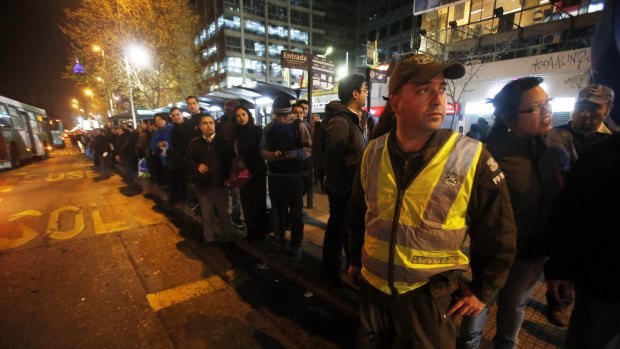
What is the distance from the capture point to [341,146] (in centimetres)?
299

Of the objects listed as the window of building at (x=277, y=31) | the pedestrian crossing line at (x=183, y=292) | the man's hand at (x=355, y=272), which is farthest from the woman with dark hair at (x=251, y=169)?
the window of building at (x=277, y=31)

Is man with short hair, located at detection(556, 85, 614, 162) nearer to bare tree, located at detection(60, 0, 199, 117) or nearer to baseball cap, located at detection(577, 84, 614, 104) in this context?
baseball cap, located at detection(577, 84, 614, 104)

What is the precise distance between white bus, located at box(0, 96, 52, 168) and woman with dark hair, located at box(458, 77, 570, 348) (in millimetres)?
20383

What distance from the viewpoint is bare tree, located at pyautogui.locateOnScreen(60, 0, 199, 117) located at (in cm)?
1783

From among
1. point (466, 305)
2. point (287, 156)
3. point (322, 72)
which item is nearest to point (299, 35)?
point (322, 72)

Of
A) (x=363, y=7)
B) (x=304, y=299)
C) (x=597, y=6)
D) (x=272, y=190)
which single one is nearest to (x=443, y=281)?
(x=304, y=299)

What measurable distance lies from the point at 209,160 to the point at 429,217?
3960mm

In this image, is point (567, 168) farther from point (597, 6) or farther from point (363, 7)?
point (363, 7)

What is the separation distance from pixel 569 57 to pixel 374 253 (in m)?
16.6

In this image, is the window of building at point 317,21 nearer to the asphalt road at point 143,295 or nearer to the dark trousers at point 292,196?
the asphalt road at point 143,295

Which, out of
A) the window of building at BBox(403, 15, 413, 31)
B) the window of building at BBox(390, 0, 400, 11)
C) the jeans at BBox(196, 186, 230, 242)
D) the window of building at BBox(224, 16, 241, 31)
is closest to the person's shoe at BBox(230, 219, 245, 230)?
the jeans at BBox(196, 186, 230, 242)

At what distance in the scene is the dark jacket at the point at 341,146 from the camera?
2.99 meters

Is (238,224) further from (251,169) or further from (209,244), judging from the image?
(251,169)

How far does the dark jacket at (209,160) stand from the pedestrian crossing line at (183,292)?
61.0 inches
